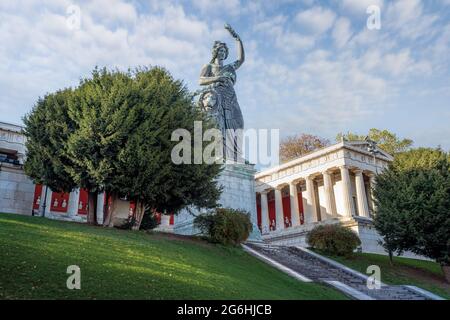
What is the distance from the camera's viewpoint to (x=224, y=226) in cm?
1906

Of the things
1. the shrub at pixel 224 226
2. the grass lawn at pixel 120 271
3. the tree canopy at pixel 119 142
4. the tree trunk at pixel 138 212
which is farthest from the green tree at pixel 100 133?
the shrub at pixel 224 226

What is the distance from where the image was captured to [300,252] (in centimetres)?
2230

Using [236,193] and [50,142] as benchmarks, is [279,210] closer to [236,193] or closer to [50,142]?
[236,193]

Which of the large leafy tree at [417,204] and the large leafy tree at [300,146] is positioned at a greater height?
the large leafy tree at [300,146]

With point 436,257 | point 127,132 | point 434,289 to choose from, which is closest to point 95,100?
point 127,132

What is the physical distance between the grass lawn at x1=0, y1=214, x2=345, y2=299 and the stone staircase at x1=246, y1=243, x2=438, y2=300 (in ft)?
4.54

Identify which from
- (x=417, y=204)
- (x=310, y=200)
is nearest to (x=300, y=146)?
(x=310, y=200)

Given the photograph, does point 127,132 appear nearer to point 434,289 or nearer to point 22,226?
point 22,226

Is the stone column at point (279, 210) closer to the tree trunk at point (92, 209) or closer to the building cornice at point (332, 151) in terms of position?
the building cornice at point (332, 151)

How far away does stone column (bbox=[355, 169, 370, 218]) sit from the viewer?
147 ft

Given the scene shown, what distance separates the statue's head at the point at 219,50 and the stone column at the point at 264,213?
987 inches

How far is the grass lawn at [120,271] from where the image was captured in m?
8.12

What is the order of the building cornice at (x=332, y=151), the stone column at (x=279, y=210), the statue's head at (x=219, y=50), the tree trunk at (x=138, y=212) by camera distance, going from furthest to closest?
the stone column at (x=279, y=210) → the building cornice at (x=332, y=151) → the statue's head at (x=219, y=50) → the tree trunk at (x=138, y=212)

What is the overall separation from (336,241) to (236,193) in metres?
7.02
